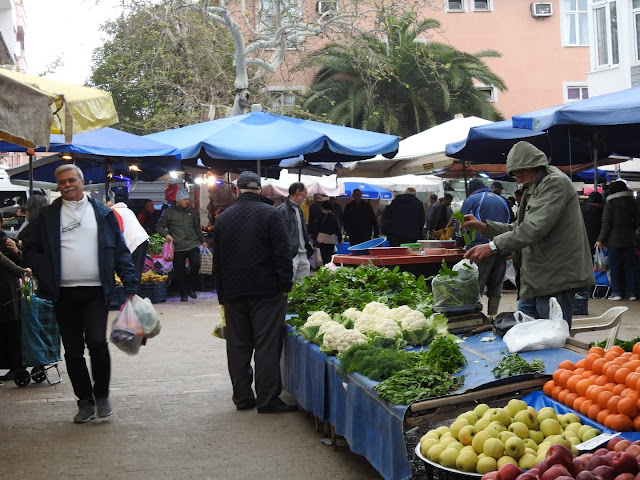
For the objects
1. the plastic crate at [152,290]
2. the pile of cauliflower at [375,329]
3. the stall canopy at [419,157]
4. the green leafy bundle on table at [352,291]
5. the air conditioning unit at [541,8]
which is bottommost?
the plastic crate at [152,290]

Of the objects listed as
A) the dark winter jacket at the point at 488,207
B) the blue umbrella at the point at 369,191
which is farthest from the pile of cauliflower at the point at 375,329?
the blue umbrella at the point at 369,191

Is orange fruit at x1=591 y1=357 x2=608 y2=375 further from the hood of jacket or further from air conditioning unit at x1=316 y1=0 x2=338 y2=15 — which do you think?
air conditioning unit at x1=316 y1=0 x2=338 y2=15

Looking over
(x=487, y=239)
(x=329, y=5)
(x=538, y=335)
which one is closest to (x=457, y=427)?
(x=538, y=335)

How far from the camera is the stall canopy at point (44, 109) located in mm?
5711

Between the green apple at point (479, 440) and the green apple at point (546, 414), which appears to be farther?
the green apple at point (546, 414)

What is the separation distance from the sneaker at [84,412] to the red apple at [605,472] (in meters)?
4.69

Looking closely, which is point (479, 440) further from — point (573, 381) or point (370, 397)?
point (370, 397)

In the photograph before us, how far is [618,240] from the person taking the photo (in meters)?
13.4

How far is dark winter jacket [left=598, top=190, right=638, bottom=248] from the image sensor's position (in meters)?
13.3

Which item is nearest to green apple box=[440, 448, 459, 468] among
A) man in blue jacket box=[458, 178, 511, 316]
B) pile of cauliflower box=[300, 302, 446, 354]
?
pile of cauliflower box=[300, 302, 446, 354]

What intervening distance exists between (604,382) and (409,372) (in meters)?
1.06

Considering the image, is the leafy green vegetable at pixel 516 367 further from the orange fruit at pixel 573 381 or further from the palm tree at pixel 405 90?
the palm tree at pixel 405 90

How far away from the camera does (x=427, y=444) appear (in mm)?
3928

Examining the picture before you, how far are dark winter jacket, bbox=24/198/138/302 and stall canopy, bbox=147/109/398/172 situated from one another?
495 cm
